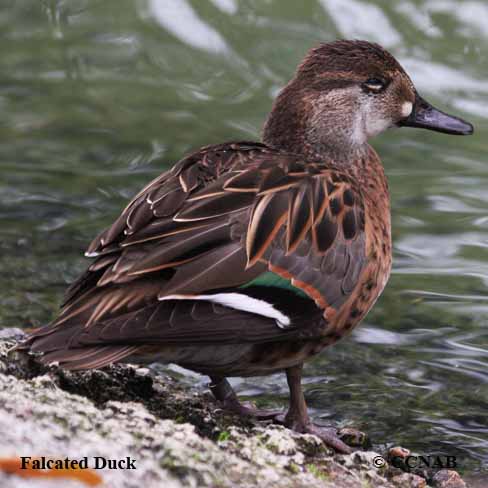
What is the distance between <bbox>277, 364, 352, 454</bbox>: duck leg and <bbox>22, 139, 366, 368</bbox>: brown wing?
0.41 meters

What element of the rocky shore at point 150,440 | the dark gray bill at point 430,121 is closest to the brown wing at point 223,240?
the rocky shore at point 150,440

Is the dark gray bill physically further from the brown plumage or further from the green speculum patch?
the green speculum patch

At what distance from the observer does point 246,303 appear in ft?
14.7

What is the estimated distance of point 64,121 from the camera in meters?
10.7

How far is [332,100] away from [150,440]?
2.49 meters

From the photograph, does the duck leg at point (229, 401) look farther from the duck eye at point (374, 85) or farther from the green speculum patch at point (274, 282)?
the duck eye at point (374, 85)

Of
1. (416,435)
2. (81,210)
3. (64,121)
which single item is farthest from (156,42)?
(416,435)

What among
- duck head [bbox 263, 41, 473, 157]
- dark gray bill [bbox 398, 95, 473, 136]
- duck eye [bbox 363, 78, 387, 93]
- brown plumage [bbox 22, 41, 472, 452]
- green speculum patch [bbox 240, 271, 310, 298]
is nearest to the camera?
brown plumage [bbox 22, 41, 472, 452]

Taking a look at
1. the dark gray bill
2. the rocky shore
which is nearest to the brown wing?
the rocky shore

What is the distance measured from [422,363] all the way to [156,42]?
684 cm

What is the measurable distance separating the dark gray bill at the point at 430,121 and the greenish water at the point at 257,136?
143 cm

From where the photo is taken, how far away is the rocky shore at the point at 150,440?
3.59 metres

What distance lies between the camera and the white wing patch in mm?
4398

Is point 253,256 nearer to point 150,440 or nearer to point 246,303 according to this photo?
point 246,303
